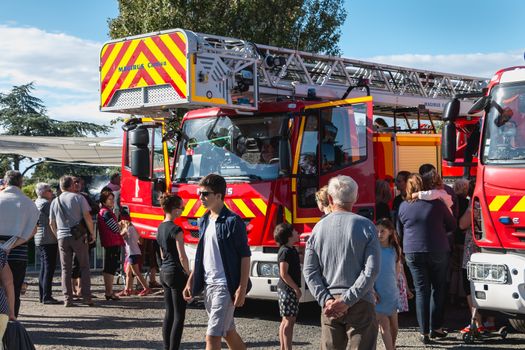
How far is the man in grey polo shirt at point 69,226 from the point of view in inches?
435

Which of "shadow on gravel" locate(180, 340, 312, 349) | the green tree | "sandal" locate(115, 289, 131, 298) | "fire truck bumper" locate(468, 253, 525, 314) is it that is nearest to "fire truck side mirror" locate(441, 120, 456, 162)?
"fire truck bumper" locate(468, 253, 525, 314)

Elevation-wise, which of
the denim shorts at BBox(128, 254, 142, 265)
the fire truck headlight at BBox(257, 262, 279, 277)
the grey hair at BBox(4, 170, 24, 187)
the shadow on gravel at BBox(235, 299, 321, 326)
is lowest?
the shadow on gravel at BBox(235, 299, 321, 326)

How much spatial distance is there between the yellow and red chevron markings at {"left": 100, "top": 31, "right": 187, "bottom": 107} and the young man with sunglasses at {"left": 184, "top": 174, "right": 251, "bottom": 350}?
3020 millimetres

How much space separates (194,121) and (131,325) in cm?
284

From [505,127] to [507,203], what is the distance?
0.85 m

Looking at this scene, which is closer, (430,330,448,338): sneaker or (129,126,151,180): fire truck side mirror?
(430,330,448,338): sneaker

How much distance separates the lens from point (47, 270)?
11336mm

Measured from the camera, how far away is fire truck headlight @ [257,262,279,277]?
9102mm

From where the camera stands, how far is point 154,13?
1919 centimetres

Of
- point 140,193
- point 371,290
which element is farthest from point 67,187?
point 371,290

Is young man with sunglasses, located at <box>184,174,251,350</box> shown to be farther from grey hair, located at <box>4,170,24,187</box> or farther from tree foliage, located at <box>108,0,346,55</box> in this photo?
tree foliage, located at <box>108,0,346,55</box>

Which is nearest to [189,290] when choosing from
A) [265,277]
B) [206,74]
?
[265,277]

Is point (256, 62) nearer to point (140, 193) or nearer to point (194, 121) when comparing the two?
A: point (194, 121)

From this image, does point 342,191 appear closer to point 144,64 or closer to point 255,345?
point 255,345
